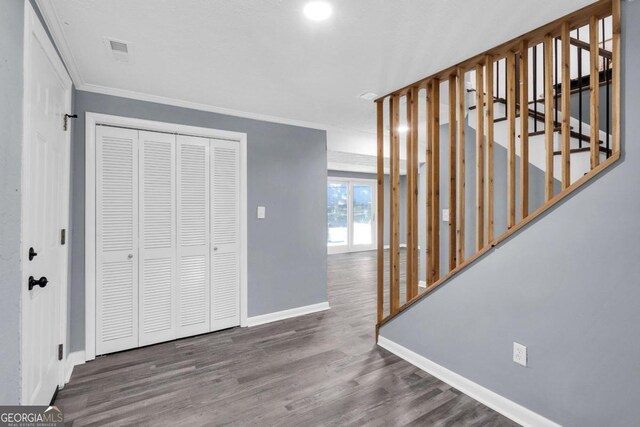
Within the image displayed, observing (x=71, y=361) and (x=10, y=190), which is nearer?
(x=10, y=190)

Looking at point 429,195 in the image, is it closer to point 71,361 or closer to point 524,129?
point 524,129

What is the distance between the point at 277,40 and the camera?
6.70 ft

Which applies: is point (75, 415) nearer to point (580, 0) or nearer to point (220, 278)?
point (220, 278)

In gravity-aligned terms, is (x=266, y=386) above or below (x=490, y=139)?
below

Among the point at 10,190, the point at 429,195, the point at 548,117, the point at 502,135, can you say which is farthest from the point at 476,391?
the point at 10,190

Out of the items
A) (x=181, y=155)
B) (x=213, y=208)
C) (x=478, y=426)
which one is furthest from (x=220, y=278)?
(x=478, y=426)

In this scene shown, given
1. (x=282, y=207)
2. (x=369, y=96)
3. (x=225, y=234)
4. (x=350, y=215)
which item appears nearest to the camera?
(x=369, y=96)

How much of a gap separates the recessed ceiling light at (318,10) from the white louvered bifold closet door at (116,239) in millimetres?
2115

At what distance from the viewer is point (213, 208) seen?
133 inches

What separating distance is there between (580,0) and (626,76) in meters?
0.48

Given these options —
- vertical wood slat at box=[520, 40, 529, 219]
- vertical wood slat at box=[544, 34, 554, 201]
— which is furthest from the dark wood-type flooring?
vertical wood slat at box=[544, 34, 554, 201]

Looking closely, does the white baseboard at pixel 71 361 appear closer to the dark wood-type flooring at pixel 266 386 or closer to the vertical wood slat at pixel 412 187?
the dark wood-type flooring at pixel 266 386

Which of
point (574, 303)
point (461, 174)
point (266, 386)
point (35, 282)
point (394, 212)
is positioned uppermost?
point (461, 174)

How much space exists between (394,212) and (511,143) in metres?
1.18
